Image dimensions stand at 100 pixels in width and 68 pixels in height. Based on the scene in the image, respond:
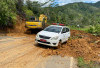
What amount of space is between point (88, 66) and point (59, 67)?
5.23 feet

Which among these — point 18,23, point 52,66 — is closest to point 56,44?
point 52,66

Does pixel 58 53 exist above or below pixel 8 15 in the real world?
below

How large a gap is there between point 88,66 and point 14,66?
3757 mm

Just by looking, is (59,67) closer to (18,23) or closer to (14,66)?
(14,66)

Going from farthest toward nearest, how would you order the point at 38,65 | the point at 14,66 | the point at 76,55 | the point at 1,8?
the point at 1,8, the point at 76,55, the point at 38,65, the point at 14,66

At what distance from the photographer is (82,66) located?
5.92 meters

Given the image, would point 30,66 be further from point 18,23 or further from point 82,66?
point 18,23

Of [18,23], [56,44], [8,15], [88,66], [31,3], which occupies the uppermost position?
[31,3]

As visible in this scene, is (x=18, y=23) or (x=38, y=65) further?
(x=18, y=23)

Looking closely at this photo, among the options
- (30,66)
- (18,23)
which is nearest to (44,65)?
(30,66)

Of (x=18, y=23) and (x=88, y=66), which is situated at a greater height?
(x=18, y=23)

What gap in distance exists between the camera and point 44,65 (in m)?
5.73

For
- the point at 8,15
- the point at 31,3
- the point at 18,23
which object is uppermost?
the point at 31,3

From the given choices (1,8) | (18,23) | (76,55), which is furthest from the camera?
(18,23)
